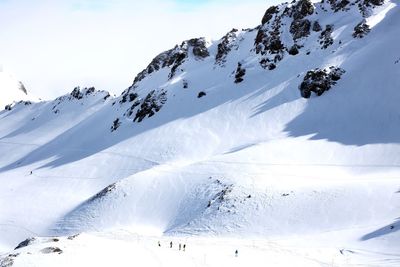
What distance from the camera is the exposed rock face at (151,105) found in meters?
89.8

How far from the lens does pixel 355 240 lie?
130 feet

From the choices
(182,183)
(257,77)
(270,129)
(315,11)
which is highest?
(315,11)

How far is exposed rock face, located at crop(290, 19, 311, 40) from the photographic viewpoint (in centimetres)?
8788

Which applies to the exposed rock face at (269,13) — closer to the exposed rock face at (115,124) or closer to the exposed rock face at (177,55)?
the exposed rock face at (177,55)

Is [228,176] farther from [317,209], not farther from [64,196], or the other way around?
[64,196]

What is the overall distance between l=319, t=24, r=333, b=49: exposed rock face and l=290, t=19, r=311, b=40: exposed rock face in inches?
118

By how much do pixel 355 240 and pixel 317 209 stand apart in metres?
7.67

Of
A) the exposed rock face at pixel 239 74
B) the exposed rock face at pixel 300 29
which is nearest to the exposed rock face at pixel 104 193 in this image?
the exposed rock face at pixel 239 74

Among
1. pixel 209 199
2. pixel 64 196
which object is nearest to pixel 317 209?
pixel 209 199

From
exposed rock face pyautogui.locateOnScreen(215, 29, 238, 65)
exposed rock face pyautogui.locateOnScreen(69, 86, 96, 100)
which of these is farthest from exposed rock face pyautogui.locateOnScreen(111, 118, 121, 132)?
exposed rock face pyautogui.locateOnScreen(69, 86, 96, 100)

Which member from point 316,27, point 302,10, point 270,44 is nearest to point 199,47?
point 270,44

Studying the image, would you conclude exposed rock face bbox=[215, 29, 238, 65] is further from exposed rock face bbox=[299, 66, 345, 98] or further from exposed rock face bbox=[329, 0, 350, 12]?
exposed rock face bbox=[299, 66, 345, 98]

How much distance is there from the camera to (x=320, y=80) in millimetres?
75125

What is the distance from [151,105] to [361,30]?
3706cm
